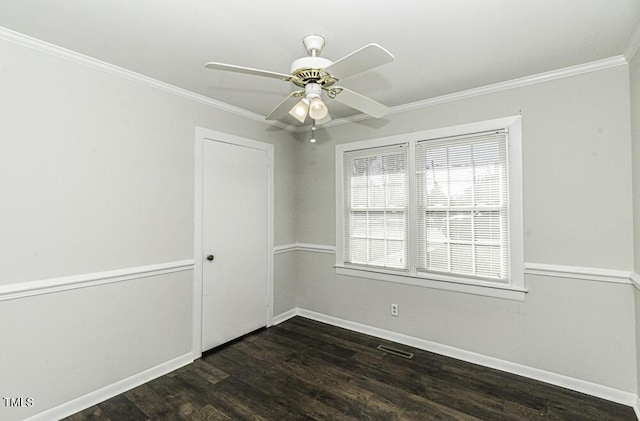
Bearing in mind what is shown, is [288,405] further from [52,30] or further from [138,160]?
[52,30]

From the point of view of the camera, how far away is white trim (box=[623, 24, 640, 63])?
→ 197 cm

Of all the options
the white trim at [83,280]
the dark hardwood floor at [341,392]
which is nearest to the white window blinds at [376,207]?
the dark hardwood floor at [341,392]

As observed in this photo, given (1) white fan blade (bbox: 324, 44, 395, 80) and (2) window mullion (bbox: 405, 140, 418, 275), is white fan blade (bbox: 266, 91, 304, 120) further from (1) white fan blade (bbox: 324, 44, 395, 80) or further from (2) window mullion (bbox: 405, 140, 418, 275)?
(2) window mullion (bbox: 405, 140, 418, 275)

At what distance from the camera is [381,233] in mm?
3449


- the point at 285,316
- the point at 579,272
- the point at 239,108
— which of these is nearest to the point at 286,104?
the point at 239,108

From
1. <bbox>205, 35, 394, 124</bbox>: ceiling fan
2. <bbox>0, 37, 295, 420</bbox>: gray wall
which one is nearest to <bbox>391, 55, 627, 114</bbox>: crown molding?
<bbox>205, 35, 394, 124</bbox>: ceiling fan

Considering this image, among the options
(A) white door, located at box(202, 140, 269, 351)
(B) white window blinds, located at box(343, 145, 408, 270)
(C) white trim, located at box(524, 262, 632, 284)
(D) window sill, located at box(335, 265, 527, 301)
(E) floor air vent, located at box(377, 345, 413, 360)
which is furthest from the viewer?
(B) white window blinds, located at box(343, 145, 408, 270)

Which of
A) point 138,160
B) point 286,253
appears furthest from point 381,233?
point 138,160

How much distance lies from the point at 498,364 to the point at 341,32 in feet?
9.70

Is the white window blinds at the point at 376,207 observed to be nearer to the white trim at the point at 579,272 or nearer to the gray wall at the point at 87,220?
the white trim at the point at 579,272

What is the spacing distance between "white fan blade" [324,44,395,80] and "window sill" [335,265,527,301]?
2188mm

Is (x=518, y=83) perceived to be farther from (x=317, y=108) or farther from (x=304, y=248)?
(x=304, y=248)

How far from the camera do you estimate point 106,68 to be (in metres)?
2.37

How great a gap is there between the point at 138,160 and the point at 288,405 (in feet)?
7.39
